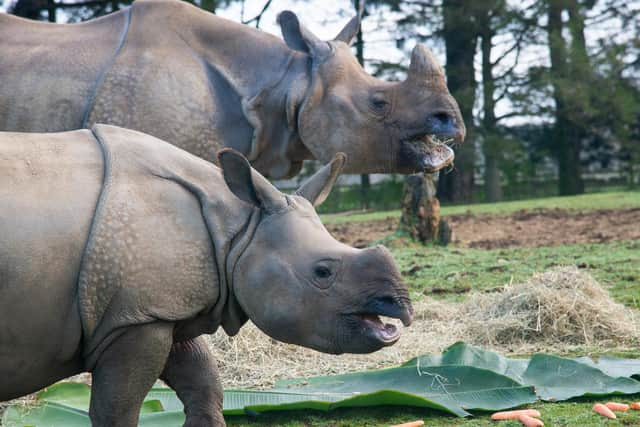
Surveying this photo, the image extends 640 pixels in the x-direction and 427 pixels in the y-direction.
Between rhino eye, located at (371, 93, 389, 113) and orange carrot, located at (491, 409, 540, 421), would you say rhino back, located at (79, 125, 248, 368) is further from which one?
rhino eye, located at (371, 93, 389, 113)

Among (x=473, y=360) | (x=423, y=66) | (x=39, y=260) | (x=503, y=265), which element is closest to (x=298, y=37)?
(x=423, y=66)

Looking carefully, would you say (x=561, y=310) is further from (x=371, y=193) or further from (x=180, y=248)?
(x=371, y=193)

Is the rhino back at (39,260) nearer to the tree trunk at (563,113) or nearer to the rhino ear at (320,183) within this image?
the rhino ear at (320,183)

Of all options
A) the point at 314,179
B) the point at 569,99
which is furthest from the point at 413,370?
the point at 569,99

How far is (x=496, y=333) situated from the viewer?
18.6 feet

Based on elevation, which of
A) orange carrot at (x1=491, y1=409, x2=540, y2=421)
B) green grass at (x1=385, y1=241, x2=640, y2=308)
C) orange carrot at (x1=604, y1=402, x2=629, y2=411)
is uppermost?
green grass at (x1=385, y1=241, x2=640, y2=308)

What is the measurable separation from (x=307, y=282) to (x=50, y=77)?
234cm

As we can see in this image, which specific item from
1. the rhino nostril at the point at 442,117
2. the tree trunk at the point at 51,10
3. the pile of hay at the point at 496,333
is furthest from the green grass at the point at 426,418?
the tree trunk at the point at 51,10

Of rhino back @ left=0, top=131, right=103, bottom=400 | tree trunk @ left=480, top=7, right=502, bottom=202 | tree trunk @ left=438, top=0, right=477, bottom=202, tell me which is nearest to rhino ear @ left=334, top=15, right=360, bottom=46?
rhino back @ left=0, top=131, right=103, bottom=400

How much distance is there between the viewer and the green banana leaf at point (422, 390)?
4094 millimetres

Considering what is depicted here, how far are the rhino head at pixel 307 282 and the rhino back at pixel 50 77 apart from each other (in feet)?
6.14

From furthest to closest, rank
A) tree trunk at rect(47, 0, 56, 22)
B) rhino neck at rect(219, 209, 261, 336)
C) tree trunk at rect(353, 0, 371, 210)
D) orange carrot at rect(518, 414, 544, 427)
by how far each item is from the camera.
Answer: tree trunk at rect(353, 0, 371, 210)
tree trunk at rect(47, 0, 56, 22)
orange carrot at rect(518, 414, 544, 427)
rhino neck at rect(219, 209, 261, 336)

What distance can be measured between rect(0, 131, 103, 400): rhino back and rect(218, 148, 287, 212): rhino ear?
1.41 ft

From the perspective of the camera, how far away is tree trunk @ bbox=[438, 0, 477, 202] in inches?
846
